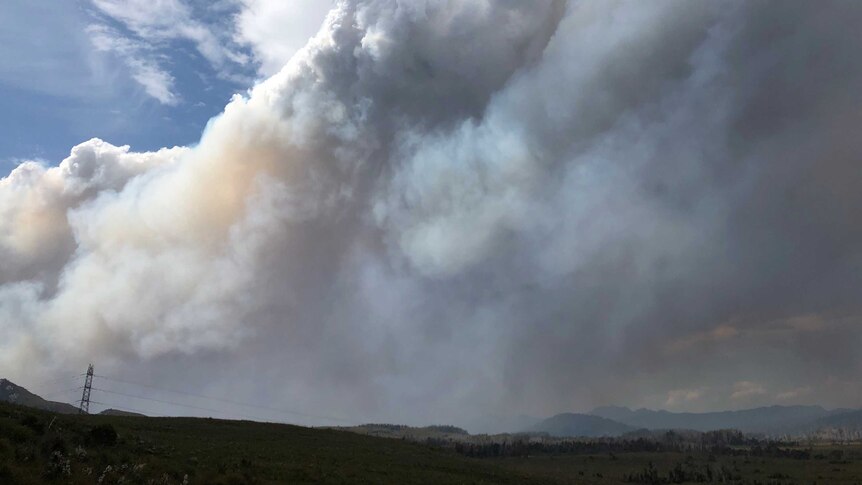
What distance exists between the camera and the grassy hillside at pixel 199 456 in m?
33.6

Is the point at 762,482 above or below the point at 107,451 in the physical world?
below

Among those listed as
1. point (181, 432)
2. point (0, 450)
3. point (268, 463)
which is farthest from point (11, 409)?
Answer: point (181, 432)

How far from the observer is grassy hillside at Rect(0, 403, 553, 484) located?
1321 inches

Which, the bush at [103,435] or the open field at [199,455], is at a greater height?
the bush at [103,435]

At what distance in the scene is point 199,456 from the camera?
52.4 meters

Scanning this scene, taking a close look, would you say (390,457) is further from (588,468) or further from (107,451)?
(588,468)

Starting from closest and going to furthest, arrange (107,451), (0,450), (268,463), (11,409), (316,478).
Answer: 1. (0,450)
2. (107,451)
3. (11,409)
4. (316,478)
5. (268,463)

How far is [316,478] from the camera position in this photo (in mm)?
49969

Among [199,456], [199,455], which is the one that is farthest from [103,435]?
[199,455]

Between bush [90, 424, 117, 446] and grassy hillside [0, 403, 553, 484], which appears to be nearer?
grassy hillside [0, 403, 553, 484]

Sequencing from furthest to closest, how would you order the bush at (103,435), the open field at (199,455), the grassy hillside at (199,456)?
the bush at (103,435)
the open field at (199,455)
the grassy hillside at (199,456)

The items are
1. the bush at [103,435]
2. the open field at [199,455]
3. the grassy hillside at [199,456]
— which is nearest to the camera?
the grassy hillside at [199,456]

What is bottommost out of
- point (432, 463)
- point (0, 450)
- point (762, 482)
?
point (762, 482)

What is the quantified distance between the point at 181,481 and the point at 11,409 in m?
16.5
